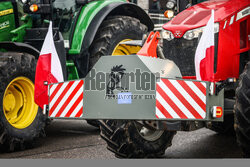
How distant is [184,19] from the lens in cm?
525

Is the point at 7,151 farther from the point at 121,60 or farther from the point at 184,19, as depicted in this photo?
the point at 184,19

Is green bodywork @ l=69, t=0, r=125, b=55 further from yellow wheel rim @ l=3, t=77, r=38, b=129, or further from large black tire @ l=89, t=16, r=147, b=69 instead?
yellow wheel rim @ l=3, t=77, r=38, b=129

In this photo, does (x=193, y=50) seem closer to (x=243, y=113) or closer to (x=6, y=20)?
(x=243, y=113)

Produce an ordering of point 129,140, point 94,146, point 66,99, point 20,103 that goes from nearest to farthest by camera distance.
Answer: point 66,99 < point 129,140 < point 20,103 < point 94,146

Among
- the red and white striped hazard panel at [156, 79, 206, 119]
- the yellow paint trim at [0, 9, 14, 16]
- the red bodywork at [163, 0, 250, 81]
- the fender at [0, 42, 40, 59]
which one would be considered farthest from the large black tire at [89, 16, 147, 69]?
the red and white striped hazard panel at [156, 79, 206, 119]

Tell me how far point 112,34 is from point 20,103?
6.07ft

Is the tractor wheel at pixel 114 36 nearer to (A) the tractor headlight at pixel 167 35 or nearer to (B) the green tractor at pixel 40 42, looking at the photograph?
(B) the green tractor at pixel 40 42

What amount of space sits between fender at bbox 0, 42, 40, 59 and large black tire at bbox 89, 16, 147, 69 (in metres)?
0.99

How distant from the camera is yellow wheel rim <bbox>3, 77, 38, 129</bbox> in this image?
18.8 feet

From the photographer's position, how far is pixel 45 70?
15.2ft

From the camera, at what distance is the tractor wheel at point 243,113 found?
404 centimetres

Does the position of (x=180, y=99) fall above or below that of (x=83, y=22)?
below

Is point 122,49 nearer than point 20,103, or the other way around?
point 20,103

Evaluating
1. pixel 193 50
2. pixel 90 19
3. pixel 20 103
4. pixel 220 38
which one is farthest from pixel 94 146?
pixel 220 38
